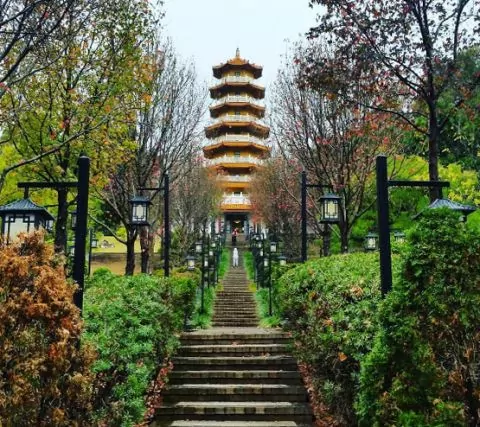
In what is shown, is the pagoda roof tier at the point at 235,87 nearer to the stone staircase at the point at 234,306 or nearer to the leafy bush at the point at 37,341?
the stone staircase at the point at 234,306

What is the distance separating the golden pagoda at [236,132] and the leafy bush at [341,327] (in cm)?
3388

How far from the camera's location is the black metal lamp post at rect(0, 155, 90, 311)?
4.80 metres

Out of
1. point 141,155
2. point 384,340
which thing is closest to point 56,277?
point 384,340

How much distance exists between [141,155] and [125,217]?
1.99 meters

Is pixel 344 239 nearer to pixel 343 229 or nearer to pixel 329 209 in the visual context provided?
pixel 343 229

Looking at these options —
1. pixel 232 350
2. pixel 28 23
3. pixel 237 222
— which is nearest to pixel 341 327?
pixel 232 350

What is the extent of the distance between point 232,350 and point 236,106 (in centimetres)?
3615

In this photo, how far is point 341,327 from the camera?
5.54 m

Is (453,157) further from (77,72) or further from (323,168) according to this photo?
(77,72)

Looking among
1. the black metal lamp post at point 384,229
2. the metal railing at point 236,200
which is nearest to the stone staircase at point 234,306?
the black metal lamp post at point 384,229

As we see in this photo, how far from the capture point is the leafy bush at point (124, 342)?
5141mm

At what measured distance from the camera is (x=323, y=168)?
581 inches

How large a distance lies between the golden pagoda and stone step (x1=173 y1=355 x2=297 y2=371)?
31.7 metres

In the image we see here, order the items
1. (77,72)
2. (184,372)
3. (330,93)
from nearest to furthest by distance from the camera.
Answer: (184,372)
(330,93)
(77,72)
